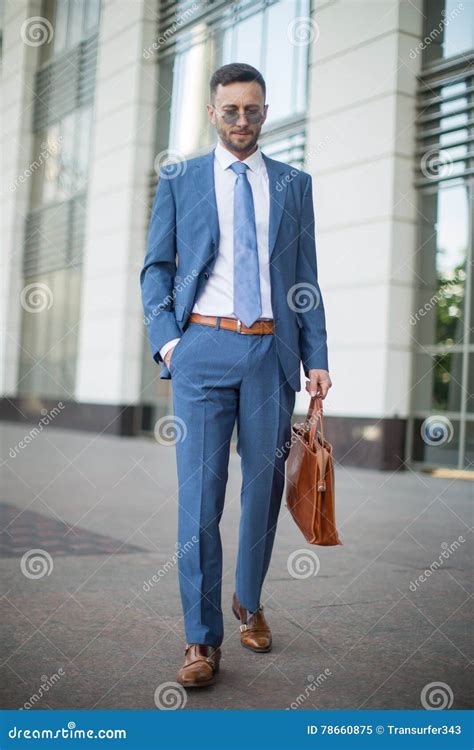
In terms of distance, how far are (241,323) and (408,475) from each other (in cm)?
780

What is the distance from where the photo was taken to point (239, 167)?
3355 mm

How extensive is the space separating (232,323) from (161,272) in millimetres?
352

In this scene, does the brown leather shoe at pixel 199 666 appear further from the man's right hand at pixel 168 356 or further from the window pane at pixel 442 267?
the window pane at pixel 442 267

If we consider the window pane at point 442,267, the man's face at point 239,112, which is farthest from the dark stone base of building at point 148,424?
the man's face at point 239,112

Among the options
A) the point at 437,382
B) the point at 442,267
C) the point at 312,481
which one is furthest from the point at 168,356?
the point at 442,267

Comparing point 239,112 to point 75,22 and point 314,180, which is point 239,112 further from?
point 75,22

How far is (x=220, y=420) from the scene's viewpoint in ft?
10.7

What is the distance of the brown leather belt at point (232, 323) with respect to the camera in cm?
325

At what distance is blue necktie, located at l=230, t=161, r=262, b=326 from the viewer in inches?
127

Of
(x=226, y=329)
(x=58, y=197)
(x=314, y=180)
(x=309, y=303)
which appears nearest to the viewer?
(x=226, y=329)

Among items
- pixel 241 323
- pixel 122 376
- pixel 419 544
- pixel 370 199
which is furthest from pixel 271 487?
pixel 122 376

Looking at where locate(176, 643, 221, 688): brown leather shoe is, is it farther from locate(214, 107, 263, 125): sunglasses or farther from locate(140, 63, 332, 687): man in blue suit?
locate(214, 107, 263, 125): sunglasses

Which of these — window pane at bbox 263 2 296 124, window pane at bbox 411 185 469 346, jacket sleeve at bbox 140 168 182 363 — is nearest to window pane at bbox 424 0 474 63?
window pane at bbox 411 185 469 346

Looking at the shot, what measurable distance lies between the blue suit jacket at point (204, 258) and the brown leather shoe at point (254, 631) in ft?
3.06
